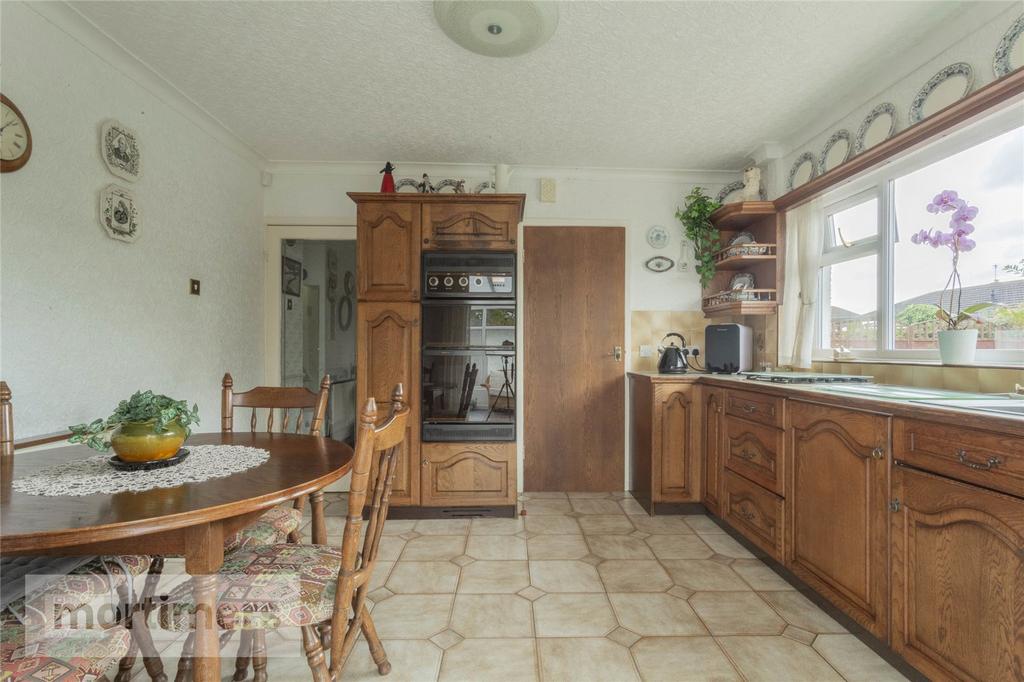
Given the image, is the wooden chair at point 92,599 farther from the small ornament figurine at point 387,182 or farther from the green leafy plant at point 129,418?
the small ornament figurine at point 387,182

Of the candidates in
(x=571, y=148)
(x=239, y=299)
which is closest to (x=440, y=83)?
(x=571, y=148)

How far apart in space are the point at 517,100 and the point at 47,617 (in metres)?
2.75

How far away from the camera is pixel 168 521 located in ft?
2.97

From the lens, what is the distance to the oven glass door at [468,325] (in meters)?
2.94

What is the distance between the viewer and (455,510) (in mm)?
2924

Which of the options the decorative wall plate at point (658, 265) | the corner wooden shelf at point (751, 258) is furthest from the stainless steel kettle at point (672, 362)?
the decorative wall plate at point (658, 265)

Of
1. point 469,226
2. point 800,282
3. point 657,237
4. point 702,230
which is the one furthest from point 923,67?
point 469,226

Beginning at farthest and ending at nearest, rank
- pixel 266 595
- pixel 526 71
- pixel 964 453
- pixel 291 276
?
pixel 291 276, pixel 526 71, pixel 964 453, pixel 266 595

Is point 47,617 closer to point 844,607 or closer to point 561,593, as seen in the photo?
point 561,593

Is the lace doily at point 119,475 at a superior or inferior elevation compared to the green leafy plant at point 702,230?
inferior

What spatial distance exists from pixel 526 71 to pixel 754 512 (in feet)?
8.37

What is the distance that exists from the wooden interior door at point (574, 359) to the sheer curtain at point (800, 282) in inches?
43.3

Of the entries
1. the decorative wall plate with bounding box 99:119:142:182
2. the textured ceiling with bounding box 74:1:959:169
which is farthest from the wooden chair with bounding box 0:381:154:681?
the textured ceiling with bounding box 74:1:959:169

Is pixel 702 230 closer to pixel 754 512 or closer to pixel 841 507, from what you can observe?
pixel 754 512
